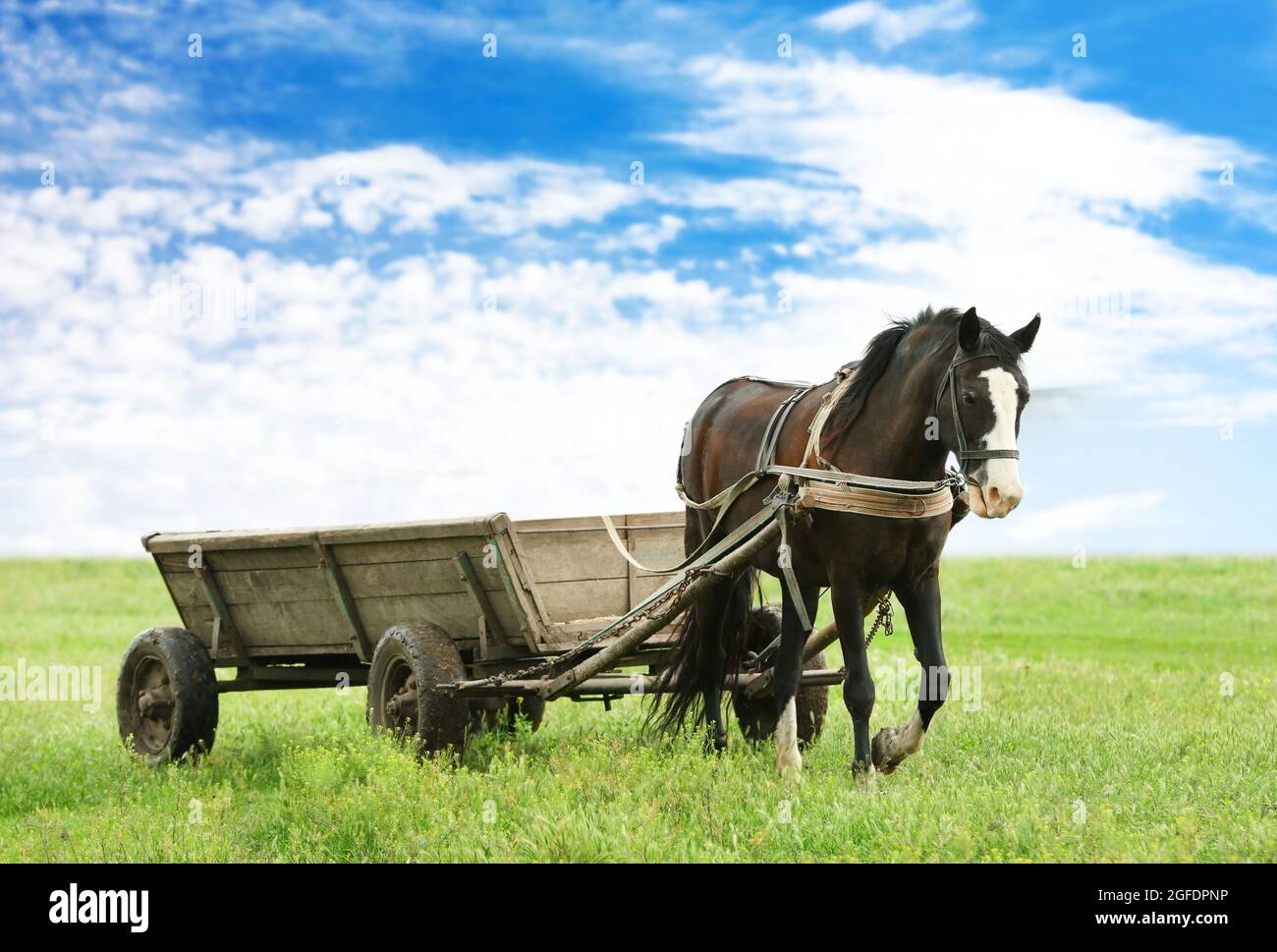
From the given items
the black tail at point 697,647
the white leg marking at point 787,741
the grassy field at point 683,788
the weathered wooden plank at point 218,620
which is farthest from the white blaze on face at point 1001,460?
the weathered wooden plank at point 218,620

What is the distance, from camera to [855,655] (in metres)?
6.67

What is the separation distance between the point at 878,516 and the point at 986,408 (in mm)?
869

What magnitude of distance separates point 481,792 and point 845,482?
2.55 metres

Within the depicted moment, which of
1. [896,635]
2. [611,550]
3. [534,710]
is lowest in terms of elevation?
[896,635]

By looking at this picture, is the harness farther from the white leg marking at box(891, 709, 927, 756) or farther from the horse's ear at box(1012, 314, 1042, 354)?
the white leg marking at box(891, 709, 927, 756)

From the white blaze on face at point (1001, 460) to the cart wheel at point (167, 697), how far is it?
570 centimetres

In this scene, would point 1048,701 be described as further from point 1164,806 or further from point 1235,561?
point 1235,561

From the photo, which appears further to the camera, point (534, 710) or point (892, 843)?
point (534, 710)

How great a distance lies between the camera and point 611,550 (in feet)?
28.7

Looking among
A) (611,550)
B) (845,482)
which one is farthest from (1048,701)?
(845,482)

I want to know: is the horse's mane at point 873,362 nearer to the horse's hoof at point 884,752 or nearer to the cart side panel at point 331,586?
the horse's hoof at point 884,752

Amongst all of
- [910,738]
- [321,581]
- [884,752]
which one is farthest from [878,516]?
[321,581]

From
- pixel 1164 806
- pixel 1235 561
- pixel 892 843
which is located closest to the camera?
pixel 892 843

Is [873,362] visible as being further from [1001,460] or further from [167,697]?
[167,697]
